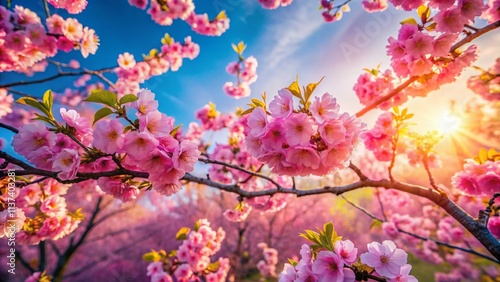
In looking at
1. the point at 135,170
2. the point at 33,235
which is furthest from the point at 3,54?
the point at 135,170

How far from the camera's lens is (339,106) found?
121 centimetres

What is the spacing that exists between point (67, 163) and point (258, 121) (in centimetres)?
108

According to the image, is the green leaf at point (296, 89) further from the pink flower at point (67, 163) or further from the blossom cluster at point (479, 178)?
the blossom cluster at point (479, 178)

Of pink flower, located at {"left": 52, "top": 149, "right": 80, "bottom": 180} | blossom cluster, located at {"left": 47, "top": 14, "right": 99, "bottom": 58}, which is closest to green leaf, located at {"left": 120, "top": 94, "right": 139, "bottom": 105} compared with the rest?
pink flower, located at {"left": 52, "top": 149, "right": 80, "bottom": 180}

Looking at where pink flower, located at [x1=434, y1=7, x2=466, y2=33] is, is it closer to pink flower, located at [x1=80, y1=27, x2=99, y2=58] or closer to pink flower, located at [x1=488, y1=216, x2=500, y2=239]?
pink flower, located at [x1=488, y1=216, x2=500, y2=239]

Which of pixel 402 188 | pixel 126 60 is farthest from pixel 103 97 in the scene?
pixel 126 60

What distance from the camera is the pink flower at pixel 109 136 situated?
124cm

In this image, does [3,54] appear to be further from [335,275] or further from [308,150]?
[335,275]

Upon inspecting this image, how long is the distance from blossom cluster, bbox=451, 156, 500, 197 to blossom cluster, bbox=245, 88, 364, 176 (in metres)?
1.81

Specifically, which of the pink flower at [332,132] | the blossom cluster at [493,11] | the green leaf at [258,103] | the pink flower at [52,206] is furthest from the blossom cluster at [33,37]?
the blossom cluster at [493,11]

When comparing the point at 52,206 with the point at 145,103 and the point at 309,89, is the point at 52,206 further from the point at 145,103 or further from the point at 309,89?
the point at 309,89

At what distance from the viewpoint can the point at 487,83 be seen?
311cm

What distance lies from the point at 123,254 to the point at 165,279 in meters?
11.1

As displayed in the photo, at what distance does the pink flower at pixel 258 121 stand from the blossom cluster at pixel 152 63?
486 cm
